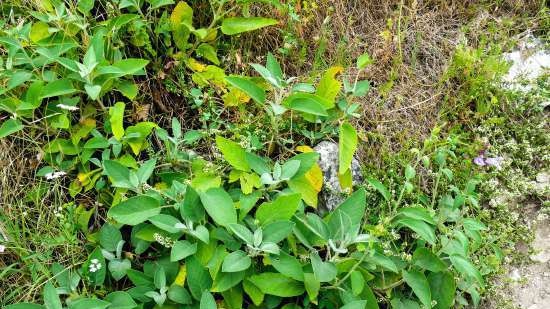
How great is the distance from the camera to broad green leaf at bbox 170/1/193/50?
2954 mm

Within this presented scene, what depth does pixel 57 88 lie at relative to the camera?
8.48 feet

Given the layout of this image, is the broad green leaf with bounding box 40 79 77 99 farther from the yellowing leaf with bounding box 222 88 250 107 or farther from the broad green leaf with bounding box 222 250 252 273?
the broad green leaf with bounding box 222 250 252 273

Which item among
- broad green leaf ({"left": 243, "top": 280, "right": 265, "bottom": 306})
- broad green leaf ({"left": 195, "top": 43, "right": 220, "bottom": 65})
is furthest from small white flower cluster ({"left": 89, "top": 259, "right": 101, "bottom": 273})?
broad green leaf ({"left": 195, "top": 43, "right": 220, "bottom": 65})

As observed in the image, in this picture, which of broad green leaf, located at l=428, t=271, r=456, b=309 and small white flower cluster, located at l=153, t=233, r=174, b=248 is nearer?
small white flower cluster, located at l=153, t=233, r=174, b=248

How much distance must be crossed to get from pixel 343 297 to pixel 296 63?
1.60 metres

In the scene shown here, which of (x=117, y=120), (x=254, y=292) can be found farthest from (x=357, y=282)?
(x=117, y=120)

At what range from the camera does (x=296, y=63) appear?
3.29 meters

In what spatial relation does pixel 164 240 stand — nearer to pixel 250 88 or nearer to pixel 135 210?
pixel 135 210

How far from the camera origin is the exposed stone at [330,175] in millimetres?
2779

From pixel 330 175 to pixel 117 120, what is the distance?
45.9 inches

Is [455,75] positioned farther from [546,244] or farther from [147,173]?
[147,173]

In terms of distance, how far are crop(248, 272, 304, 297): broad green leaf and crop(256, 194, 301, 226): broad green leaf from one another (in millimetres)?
231

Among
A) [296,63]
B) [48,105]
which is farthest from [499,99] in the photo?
[48,105]

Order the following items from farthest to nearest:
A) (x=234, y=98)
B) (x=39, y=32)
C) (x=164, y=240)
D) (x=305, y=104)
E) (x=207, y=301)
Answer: (x=234, y=98) < (x=39, y=32) < (x=305, y=104) < (x=164, y=240) < (x=207, y=301)
